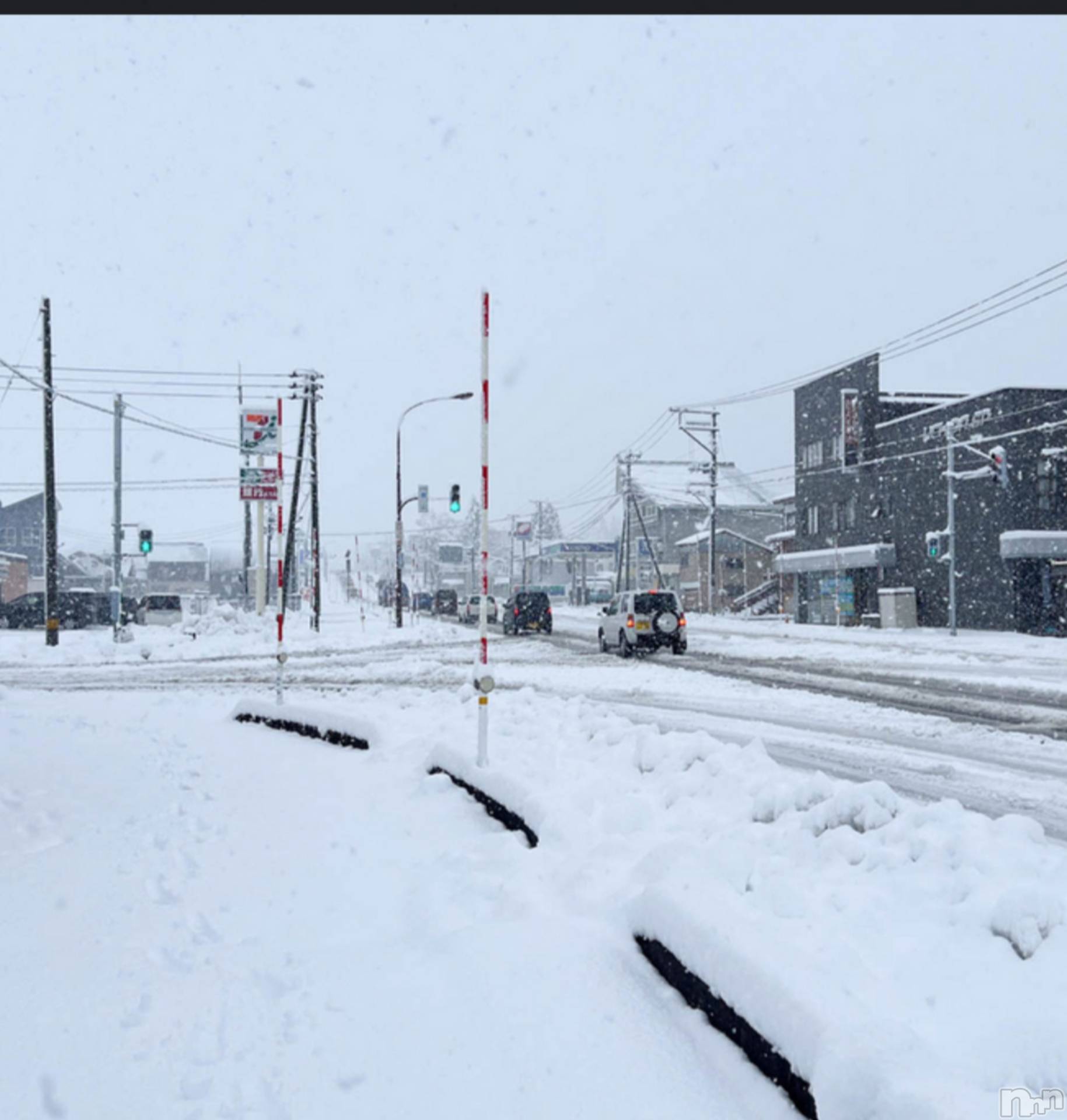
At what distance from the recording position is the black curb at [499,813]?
6297 mm

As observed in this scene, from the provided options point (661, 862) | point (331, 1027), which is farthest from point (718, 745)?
point (331, 1027)

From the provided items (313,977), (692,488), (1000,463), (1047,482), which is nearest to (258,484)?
(313,977)

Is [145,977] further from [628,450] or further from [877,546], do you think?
[628,450]

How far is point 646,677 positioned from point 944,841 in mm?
13911

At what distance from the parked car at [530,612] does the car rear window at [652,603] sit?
11927 millimetres

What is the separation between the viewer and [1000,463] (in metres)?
32.0

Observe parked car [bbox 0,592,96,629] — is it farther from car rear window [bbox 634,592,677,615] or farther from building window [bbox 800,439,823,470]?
building window [bbox 800,439,823,470]

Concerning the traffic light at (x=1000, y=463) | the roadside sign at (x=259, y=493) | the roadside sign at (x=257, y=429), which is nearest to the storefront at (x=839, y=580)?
the traffic light at (x=1000, y=463)

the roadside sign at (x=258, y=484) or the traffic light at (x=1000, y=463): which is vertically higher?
the traffic light at (x=1000, y=463)

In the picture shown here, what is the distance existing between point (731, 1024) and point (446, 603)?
67.9 m

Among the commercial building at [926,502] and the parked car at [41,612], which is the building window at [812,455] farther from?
the parked car at [41,612]

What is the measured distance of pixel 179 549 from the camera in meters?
Result: 108

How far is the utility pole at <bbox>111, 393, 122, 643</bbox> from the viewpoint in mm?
29078

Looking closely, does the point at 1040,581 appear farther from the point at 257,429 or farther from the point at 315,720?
the point at 315,720
